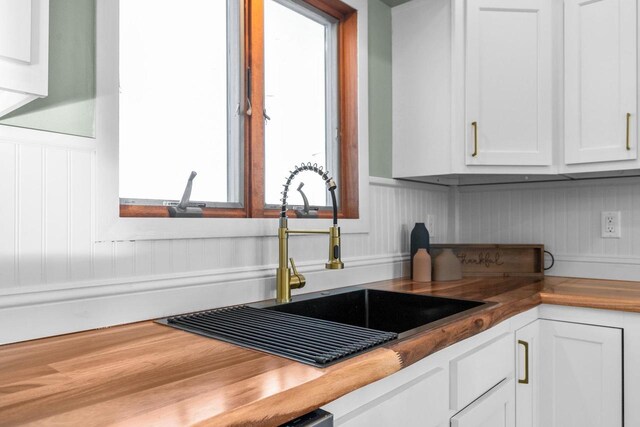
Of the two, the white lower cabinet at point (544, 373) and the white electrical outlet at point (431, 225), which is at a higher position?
the white electrical outlet at point (431, 225)

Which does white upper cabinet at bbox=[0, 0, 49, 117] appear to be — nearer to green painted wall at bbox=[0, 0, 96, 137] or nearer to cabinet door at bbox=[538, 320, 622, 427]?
green painted wall at bbox=[0, 0, 96, 137]

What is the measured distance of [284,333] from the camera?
3.50ft

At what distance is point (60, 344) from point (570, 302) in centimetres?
152

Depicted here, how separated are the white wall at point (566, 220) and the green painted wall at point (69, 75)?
6.28 ft

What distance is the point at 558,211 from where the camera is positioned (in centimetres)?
225

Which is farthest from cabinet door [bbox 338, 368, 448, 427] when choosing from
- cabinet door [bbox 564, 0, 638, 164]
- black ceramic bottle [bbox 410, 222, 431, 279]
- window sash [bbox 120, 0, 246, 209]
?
cabinet door [bbox 564, 0, 638, 164]

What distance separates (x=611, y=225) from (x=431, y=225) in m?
0.78

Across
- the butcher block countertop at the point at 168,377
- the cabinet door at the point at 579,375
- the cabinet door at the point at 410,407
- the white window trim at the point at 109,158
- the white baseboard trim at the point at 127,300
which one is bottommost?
the cabinet door at the point at 579,375

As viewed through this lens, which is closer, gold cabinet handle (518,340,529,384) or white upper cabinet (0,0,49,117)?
white upper cabinet (0,0,49,117)

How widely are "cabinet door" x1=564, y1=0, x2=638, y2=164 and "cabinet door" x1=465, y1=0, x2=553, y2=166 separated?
0.09 m

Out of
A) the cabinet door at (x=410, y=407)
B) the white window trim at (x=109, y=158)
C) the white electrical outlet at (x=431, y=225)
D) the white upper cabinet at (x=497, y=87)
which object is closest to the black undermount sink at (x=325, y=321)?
the cabinet door at (x=410, y=407)

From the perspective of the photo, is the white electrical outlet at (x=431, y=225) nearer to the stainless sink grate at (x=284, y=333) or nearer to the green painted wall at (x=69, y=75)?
the stainless sink grate at (x=284, y=333)

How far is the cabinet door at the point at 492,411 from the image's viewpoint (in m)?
1.22

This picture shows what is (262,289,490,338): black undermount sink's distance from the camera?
4.99 feet
